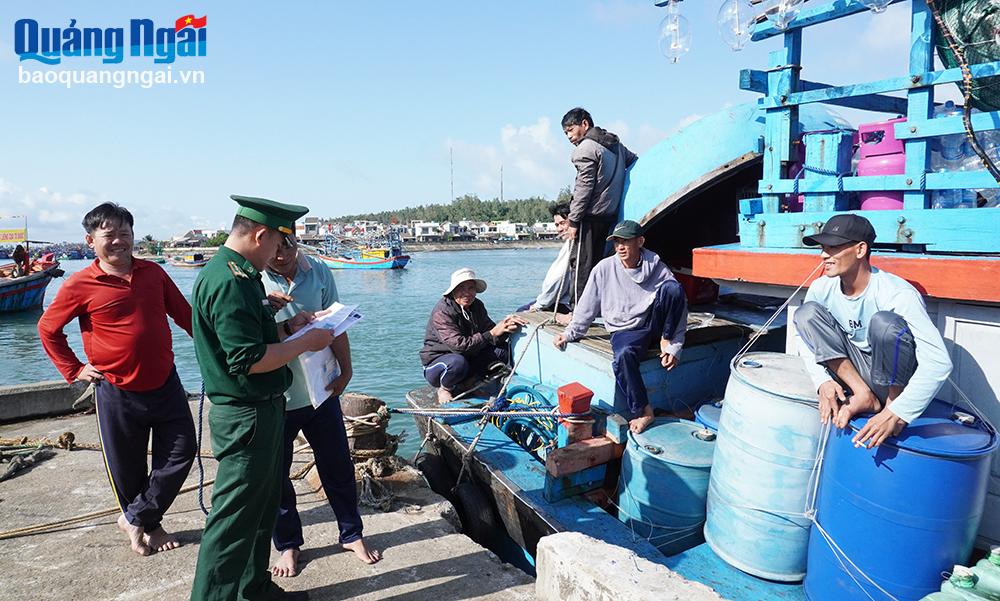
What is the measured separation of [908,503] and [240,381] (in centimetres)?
284

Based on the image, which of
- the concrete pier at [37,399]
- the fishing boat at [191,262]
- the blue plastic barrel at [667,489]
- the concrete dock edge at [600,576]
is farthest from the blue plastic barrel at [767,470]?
the fishing boat at [191,262]

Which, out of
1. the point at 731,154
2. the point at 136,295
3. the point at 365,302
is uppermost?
the point at 731,154

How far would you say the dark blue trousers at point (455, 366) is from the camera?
5359 mm

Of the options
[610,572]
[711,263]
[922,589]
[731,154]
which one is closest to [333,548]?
[610,572]

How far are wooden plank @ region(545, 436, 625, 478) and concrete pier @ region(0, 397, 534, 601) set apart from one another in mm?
696

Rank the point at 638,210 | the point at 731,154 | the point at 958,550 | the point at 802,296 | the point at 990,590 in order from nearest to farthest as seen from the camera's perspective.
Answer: the point at 990,590 < the point at 958,550 < the point at 802,296 < the point at 731,154 < the point at 638,210

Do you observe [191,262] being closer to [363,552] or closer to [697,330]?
[697,330]

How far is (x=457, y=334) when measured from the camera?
17.5 ft

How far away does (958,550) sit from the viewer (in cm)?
259

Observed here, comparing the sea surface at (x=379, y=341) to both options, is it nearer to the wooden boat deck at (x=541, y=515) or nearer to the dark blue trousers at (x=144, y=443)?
the wooden boat deck at (x=541, y=515)

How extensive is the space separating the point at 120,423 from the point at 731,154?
4.66 meters

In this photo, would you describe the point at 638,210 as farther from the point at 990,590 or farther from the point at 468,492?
the point at 990,590

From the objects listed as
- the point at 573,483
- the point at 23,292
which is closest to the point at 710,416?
the point at 573,483

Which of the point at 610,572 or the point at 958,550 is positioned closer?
the point at 610,572
